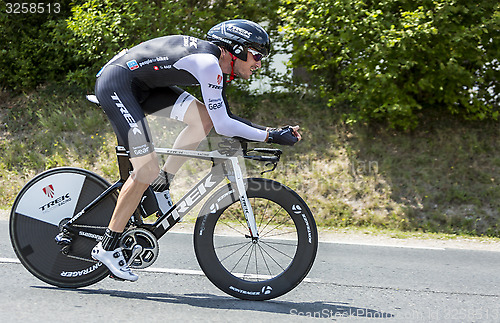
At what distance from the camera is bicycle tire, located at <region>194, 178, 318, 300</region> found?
427 centimetres

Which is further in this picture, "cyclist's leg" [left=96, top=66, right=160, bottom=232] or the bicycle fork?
the bicycle fork

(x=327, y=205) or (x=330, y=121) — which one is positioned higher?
(x=330, y=121)

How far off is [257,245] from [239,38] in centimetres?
153

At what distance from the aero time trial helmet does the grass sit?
5.37m

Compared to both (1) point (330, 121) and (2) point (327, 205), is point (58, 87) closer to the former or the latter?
(1) point (330, 121)

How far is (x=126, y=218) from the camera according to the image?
14.1 feet

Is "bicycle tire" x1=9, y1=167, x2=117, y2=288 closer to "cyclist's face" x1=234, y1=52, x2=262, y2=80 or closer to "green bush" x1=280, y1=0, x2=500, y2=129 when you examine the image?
"cyclist's face" x1=234, y1=52, x2=262, y2=80

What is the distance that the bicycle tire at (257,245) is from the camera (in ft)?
14.0

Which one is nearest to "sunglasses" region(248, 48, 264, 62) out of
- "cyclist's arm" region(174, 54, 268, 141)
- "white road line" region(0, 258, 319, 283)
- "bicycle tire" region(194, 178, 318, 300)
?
"cyclist's arm" region(174, 54, 268, 141)

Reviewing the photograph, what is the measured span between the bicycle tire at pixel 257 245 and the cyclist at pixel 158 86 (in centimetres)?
44

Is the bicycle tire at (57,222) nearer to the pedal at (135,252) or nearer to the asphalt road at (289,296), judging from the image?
the asphalt road at (289,296)

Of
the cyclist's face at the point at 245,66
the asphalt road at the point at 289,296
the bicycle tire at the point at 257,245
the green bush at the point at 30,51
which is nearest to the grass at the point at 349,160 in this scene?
the green bush at the point at 30,51


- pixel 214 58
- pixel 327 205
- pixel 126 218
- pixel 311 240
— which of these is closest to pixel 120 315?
pixel 126 218

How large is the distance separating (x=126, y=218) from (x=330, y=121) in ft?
25.0
